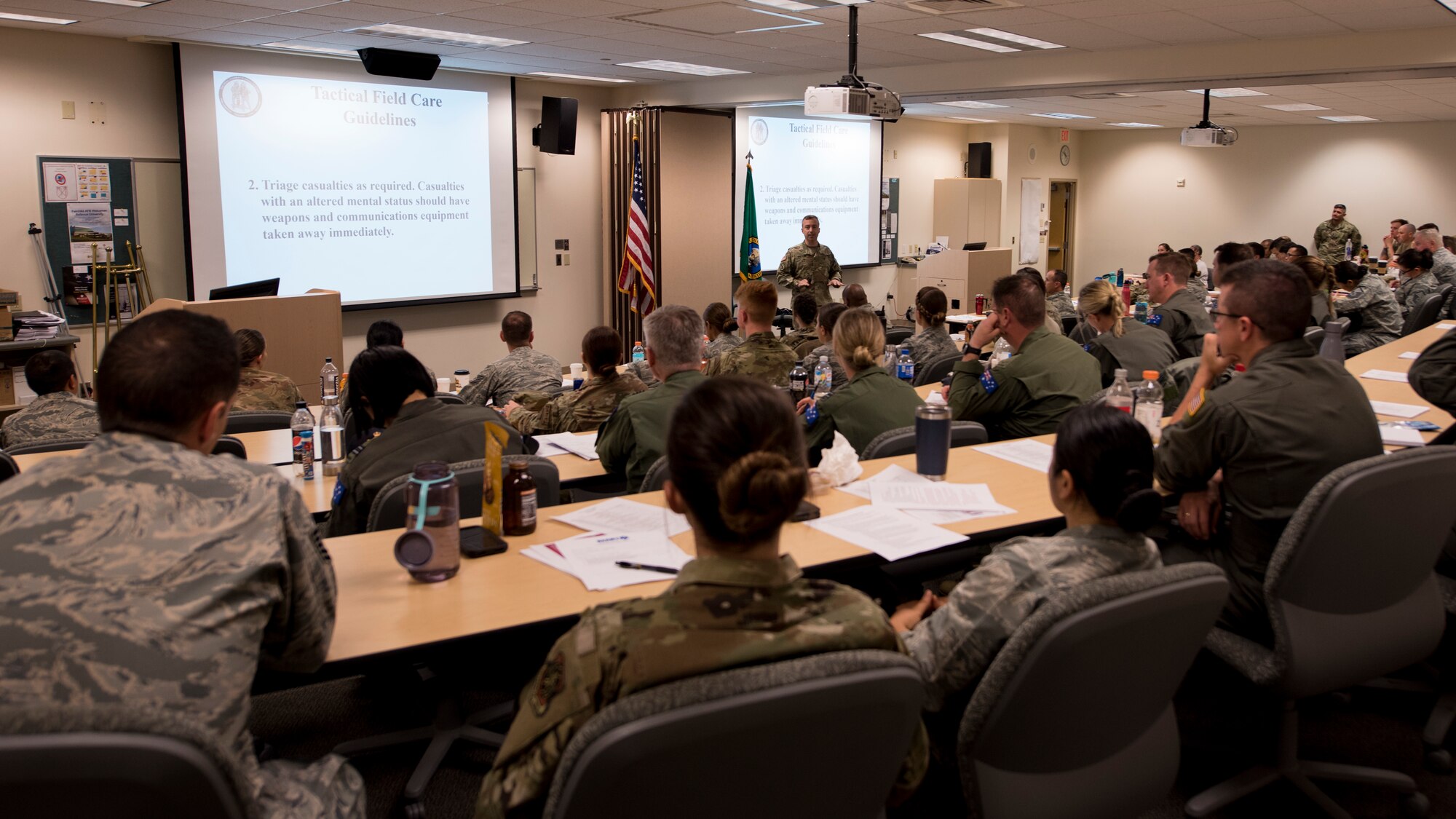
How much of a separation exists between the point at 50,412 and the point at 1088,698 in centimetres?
407

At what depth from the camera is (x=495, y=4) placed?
20.2 feet

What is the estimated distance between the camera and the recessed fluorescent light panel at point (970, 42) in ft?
24.3

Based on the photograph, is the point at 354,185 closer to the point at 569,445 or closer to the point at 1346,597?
the point at 569,445

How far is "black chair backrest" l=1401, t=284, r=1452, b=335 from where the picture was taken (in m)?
8.26

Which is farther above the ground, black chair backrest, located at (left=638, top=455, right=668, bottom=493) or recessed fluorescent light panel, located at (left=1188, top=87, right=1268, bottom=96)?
recessed fluorescent light panel, located at (left=1188, top=87, right=1268, bottom=96)

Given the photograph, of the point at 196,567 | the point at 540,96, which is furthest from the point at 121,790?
the point at 540,96

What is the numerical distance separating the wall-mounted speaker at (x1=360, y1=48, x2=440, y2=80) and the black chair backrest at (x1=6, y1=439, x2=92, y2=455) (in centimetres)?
522

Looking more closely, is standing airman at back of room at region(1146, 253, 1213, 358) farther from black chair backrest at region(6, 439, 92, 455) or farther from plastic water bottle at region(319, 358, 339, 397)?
black chair backrest at region(6, 439, 92, 455)

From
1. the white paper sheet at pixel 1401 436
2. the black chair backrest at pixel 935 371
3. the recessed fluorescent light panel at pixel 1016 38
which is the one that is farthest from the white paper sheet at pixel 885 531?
the recessed fluorescent light panel at pixel 1016 38

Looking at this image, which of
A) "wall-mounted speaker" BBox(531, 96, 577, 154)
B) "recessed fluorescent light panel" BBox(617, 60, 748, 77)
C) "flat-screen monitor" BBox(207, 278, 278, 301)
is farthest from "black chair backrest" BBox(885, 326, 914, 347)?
"flat-screen monitor" BBox(207, 278, 278, 301)

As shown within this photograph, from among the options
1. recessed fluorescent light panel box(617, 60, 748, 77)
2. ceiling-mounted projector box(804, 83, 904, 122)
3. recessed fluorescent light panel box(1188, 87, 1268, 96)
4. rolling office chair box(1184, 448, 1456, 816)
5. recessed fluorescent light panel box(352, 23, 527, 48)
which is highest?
recessed fluorescent light panel box(1188, 87, 1268, 96)

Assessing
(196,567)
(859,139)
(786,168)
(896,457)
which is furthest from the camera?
(859,139)

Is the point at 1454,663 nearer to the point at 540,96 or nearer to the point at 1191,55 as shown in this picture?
the point at 1191,55

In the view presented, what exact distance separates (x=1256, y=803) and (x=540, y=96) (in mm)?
8909
